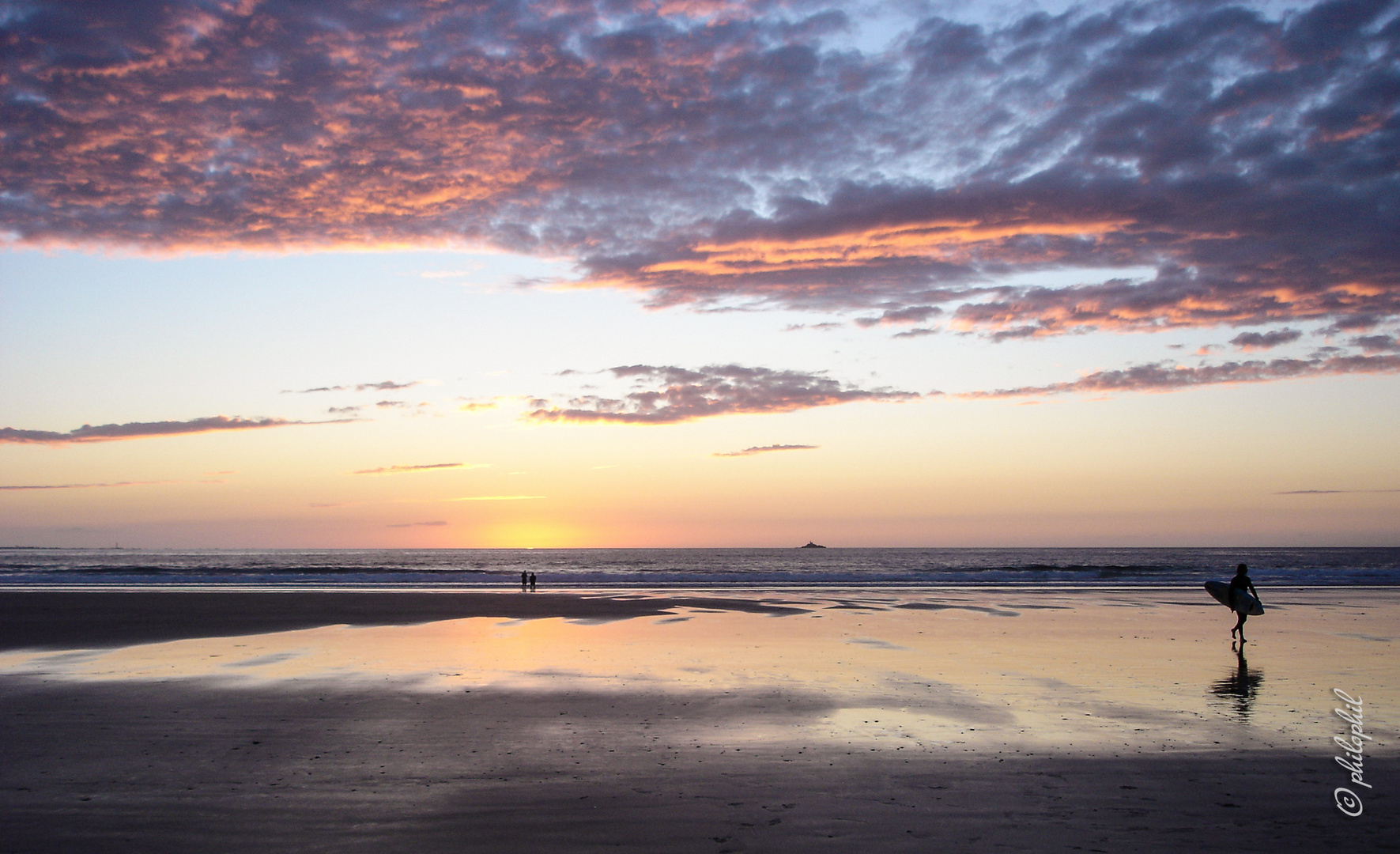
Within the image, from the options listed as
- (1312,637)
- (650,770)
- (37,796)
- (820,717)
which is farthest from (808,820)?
(1312,637)

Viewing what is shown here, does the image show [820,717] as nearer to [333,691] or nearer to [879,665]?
[879,665]

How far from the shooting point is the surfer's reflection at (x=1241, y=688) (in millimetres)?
11102

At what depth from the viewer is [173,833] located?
21.7 feet

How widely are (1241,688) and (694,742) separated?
929 cm

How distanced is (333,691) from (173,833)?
615 cm

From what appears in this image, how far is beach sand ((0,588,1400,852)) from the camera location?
21.7 ft

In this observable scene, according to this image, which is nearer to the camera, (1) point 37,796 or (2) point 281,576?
(1) point 37,796

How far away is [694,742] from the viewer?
934 cm

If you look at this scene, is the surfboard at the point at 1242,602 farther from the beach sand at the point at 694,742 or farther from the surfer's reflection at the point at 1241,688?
the surfer's reflection at the point at 1241,688

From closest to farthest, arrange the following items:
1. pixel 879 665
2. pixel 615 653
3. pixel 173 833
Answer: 1. pixel 173 833
2. pixel 879 665
3. pixel 615 653

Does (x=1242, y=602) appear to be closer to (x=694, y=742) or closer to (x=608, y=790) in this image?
(x=694, y=742)

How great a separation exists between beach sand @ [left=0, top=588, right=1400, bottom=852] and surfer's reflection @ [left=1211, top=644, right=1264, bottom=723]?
0.38 ft

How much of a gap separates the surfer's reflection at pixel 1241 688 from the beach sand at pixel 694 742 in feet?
0.38
